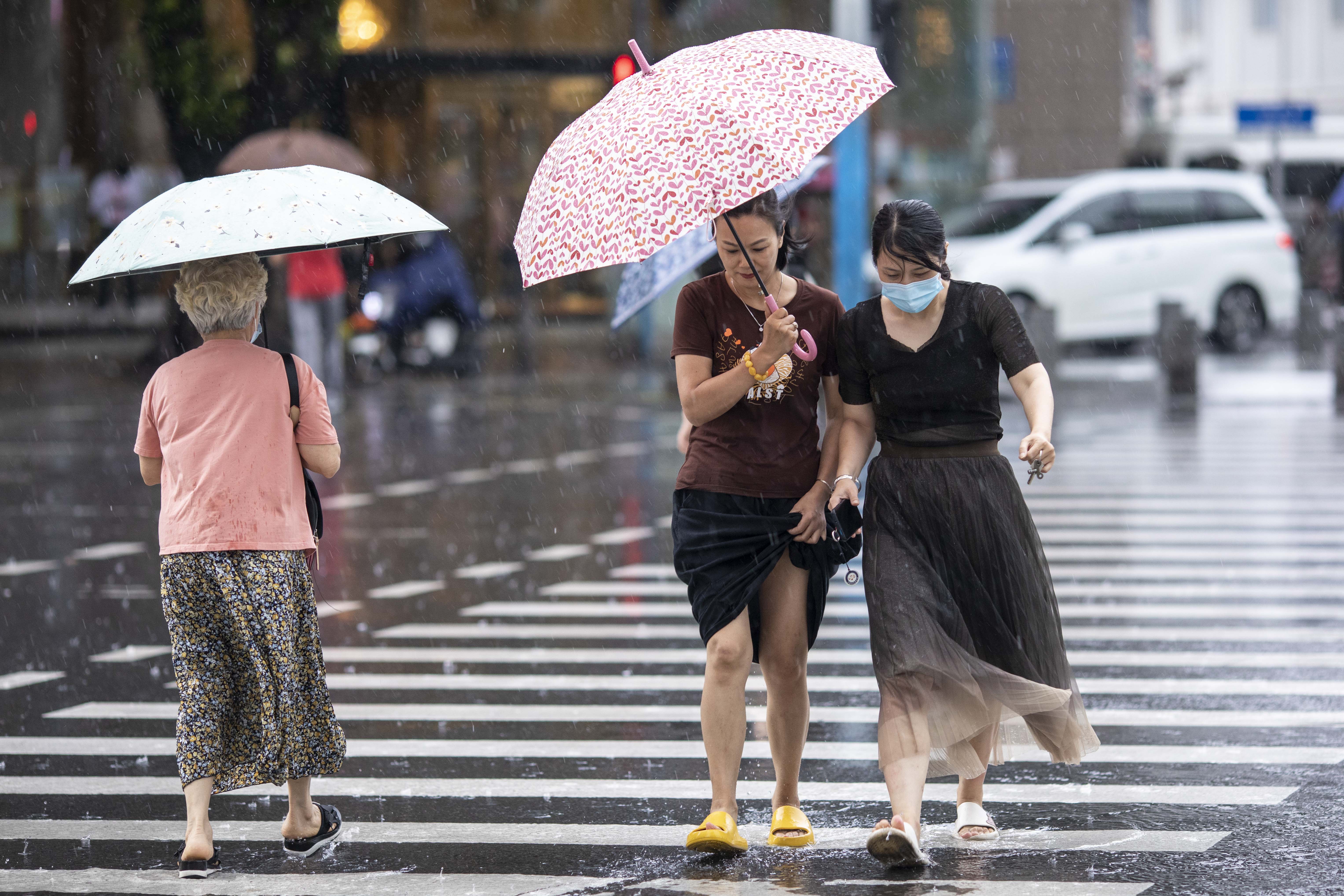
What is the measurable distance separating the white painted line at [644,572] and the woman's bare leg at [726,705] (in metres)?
4.60

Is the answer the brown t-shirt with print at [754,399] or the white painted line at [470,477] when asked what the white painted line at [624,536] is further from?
the brown t-shirt with print at [754,399]

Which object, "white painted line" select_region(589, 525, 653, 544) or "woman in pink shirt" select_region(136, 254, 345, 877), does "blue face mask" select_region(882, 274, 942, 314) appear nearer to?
"woman in pink shirt" select_region(136, 254, 345, 877)

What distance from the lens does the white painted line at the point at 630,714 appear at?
6.36 metres

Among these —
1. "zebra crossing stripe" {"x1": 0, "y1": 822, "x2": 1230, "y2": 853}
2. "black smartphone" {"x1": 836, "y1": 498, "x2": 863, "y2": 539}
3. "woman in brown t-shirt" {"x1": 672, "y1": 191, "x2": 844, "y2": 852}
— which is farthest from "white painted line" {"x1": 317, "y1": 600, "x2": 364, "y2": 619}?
"black smartphone" {"x1": 836, "y1": 498, "x2": 863, "y2": 539}

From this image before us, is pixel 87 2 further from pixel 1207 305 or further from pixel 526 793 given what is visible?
pixel 526 793

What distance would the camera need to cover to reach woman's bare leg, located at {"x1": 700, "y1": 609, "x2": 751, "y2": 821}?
4863 millimetres

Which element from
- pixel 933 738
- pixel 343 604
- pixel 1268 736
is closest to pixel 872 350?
pixel 933 738

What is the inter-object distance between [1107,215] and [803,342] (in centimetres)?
1704

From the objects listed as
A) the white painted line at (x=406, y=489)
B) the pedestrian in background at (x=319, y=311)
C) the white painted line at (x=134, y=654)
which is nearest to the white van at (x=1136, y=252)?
the pedestrian in background at (x=319, y=311)

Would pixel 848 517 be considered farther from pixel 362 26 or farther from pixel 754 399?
pixel 362 26

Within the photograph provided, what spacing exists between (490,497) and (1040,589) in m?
8.04

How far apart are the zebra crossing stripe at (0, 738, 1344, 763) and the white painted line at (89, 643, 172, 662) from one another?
1357 millimetres

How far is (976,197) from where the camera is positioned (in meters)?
27.9

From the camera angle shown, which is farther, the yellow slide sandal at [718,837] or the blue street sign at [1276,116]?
the blue street sign at [1276,116]
